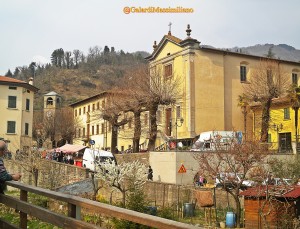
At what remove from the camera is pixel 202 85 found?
4534cm

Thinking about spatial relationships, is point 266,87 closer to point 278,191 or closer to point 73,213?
point 278,191

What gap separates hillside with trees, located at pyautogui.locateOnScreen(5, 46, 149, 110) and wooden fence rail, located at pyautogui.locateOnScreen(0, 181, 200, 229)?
109 metres

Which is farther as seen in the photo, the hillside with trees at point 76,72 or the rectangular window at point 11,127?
the hillside with trees at point 76,72

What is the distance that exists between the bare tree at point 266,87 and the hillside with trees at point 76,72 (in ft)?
259

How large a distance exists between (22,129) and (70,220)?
Result: 1997 inches

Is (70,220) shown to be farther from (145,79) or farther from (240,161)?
(145,79)

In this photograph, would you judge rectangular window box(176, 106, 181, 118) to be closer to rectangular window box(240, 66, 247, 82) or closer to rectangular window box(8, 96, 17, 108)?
rectangular window box(240, 66, 247, 82)

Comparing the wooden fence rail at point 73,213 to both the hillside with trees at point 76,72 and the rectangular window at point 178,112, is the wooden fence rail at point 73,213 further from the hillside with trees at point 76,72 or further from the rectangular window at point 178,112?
the hillside with trees at point 76,72

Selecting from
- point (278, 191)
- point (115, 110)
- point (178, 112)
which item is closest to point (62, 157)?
point (115, 110)

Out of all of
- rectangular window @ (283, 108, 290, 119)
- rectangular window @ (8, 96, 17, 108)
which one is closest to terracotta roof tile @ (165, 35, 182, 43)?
rectangular window @ (283, 108, 290, 119)

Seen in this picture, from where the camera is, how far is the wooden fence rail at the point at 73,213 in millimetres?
3455

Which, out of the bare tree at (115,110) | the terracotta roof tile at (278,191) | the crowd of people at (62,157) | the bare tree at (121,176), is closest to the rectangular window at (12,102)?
the crowd of people at (62,157)

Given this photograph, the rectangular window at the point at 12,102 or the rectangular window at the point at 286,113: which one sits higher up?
the rectangular window at the point at 12,102

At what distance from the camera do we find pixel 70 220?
443 cm
